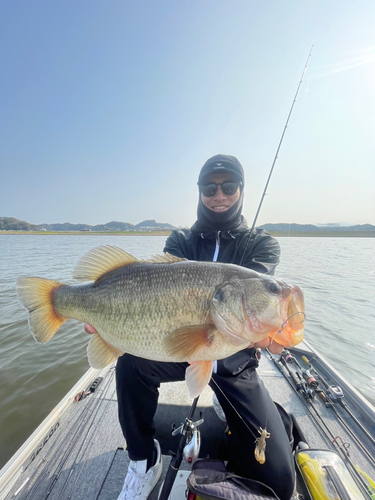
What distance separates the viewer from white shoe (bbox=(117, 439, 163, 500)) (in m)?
1.94

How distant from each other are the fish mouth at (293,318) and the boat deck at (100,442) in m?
1.53

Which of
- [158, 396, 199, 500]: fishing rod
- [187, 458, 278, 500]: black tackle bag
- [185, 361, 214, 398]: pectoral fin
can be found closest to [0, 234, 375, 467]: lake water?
[158, 396, 199, 500]: fishing rod

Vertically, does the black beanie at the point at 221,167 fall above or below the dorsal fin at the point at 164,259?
above

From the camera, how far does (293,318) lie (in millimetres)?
1639

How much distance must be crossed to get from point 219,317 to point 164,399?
1.90 meters

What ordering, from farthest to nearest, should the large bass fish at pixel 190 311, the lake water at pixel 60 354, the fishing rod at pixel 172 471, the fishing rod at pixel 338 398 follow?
the lake water at pixel 60 354
the fishing rod at pixel 338 398
the fishing rod at pixel 172 471
the large bass fish at pixel 190 311

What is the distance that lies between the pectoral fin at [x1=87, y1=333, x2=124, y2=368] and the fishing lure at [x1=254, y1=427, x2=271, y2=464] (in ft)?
4.36

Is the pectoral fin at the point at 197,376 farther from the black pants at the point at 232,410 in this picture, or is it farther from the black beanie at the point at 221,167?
the black beanie at the point at 221,167

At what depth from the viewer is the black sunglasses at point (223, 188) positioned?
9.73 ft

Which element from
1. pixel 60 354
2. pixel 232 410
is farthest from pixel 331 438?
pixel 60 354

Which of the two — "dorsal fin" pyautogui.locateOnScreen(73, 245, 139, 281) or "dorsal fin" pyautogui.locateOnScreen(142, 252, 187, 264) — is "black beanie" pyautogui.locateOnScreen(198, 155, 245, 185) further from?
"dorsal fin" pyautogui.locateOnScreen(73, 245, 139, 281)

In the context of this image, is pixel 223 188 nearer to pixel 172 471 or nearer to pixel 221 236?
pixel 221 236

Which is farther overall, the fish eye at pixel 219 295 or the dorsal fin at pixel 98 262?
the dorsal fin at pixel 98 262

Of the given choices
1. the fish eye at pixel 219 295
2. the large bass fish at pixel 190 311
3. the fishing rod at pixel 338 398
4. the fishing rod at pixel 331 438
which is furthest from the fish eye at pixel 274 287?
the fishing rod at pixel 338 398
